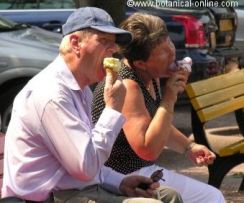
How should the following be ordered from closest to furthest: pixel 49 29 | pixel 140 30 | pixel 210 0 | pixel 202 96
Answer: pixel 140 30
pixel 202 96
pixel 49 29
pixel 210 0

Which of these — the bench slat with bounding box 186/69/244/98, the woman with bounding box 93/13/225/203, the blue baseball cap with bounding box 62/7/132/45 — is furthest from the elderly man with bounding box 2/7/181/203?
the bench slat with bounding box 186/69/244/98

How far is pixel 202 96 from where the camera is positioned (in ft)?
17.0

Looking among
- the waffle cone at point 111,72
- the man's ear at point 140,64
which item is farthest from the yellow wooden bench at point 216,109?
the waffle cone at point 111,72

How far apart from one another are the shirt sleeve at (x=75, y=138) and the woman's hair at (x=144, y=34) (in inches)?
30.3

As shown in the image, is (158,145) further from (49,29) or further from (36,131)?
A: (49,29)

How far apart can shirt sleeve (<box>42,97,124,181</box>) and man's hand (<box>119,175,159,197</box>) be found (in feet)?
1.26

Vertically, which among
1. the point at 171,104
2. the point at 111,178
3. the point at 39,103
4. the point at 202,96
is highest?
the point at 39,103

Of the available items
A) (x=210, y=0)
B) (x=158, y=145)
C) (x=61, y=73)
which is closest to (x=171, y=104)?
(x=158, y=145)

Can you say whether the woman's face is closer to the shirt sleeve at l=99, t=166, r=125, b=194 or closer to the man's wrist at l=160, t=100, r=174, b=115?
the man's wrist at l=160, t=100, r=174, b=115

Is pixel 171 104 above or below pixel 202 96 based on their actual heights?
above

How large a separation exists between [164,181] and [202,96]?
62.4 inches

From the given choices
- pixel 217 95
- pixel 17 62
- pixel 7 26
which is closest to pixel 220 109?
pixel 217 95

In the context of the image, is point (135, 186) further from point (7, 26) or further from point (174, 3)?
point (174, 3)

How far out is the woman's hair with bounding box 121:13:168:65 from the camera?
3553 mm
